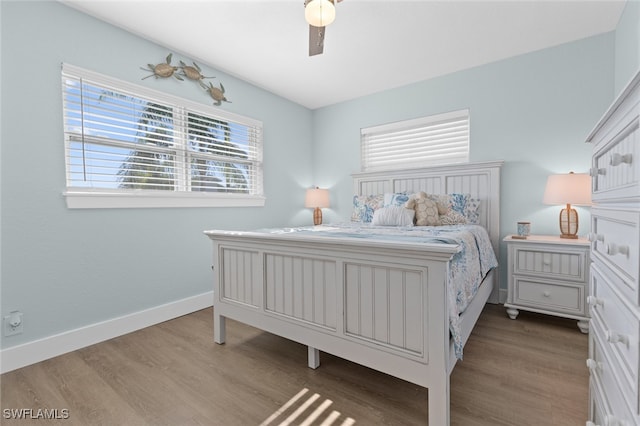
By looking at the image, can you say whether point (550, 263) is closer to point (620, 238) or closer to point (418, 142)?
point (418, 142)

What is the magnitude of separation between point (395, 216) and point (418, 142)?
133 centimetres

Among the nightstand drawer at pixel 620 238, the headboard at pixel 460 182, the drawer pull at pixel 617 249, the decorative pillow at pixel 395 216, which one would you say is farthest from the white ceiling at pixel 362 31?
the drawer pull at pixel 617 249

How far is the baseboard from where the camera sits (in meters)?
1.86

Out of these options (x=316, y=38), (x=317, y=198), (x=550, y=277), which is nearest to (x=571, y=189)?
(x=550, y=277)

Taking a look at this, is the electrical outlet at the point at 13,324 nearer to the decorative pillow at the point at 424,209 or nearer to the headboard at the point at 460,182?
the decorative pillow at the point at 424,209

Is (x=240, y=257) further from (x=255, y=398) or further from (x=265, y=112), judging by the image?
(x=265, y=112)

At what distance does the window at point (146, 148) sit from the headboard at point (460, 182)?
1.72 metres

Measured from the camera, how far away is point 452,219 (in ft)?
9.37

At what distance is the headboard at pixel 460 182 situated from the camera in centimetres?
296

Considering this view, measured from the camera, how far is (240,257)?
6.89 feet

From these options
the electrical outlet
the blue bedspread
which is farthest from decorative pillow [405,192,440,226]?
the electrical outlet

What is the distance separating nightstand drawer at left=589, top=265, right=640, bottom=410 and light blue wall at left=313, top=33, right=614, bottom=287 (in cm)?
219

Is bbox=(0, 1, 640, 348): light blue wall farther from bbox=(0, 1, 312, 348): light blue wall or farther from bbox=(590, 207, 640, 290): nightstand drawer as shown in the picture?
bbox=(590, 207, 640, 290): nightstand drawer

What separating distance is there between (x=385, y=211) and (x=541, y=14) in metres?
1.98
